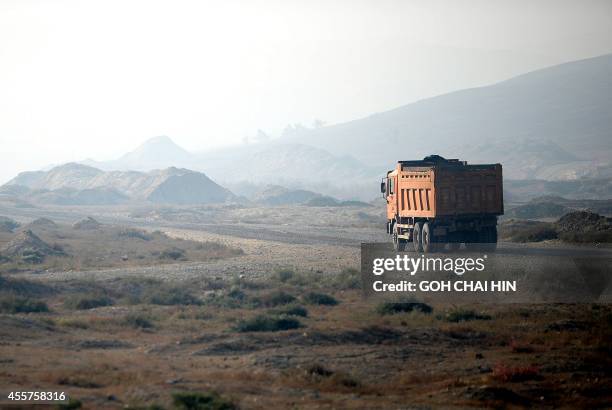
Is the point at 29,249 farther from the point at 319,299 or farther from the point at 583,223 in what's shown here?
the point at 583,223

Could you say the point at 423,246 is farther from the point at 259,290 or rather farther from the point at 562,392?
the point at 562,392

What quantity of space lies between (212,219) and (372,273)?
6304 cm

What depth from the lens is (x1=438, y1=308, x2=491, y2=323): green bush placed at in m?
20.6

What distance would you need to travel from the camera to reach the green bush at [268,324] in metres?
19.2

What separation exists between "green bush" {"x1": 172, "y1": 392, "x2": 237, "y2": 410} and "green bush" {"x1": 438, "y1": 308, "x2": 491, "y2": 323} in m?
9.45

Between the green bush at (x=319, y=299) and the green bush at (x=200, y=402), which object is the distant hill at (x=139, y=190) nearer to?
the green bush at (x=319, y=299)

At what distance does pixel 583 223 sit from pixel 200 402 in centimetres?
3447

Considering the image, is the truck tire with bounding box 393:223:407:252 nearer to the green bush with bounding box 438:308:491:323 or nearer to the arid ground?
the arid ground

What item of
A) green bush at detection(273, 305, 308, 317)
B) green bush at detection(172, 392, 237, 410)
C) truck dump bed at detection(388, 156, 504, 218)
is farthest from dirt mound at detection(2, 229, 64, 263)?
green bush at detection(172, 392, 237, 410)

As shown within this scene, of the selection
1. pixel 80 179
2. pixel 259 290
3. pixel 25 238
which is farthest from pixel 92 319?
pixel 80 179

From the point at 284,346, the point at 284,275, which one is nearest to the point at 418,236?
the point at 284,275

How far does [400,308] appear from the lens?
2202 cm

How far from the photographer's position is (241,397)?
1302 cm

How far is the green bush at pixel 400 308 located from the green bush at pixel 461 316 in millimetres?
979
